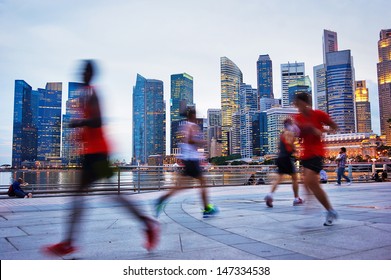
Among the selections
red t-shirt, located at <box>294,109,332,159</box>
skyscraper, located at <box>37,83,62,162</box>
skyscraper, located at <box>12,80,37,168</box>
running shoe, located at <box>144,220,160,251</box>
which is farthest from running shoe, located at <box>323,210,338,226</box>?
skyscraper, located at <box>12,80,37,168</box>

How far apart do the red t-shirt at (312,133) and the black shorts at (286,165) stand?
5.80ft

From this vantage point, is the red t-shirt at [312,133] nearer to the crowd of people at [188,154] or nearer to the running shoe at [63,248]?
the crowd of people at [188,154]

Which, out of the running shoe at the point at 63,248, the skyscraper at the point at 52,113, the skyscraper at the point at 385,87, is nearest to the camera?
the running shoe at the point at 63,248

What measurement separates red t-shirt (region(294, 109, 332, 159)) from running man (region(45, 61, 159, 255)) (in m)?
2.32

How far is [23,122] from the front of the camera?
4906 cm

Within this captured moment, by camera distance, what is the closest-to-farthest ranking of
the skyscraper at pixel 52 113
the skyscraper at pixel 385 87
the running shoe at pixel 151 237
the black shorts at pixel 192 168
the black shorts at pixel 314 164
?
the running shoe at pixel 151 237 → the black shorts at pixel 314 164 → the black shorts at pixel 192 168 → the skyscraper at pixel 52 113 → the skyscraper at pixel 385 87

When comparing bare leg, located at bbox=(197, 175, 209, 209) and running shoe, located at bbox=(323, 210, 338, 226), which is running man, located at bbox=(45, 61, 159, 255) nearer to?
bare leg, located at bbox=(197, 175, 209, 209)

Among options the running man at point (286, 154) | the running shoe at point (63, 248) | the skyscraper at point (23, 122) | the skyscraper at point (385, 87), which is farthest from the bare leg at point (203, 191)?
the skyscraper at point (385, 87)

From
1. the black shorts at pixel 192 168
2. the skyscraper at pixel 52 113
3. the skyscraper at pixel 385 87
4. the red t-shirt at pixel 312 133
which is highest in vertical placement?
the skyscraper at pixel 385 87

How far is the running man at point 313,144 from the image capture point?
3.96m

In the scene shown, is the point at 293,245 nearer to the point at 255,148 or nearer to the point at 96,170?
the point at 96,170

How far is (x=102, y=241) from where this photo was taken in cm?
347

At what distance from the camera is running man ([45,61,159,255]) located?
282 centimetres
